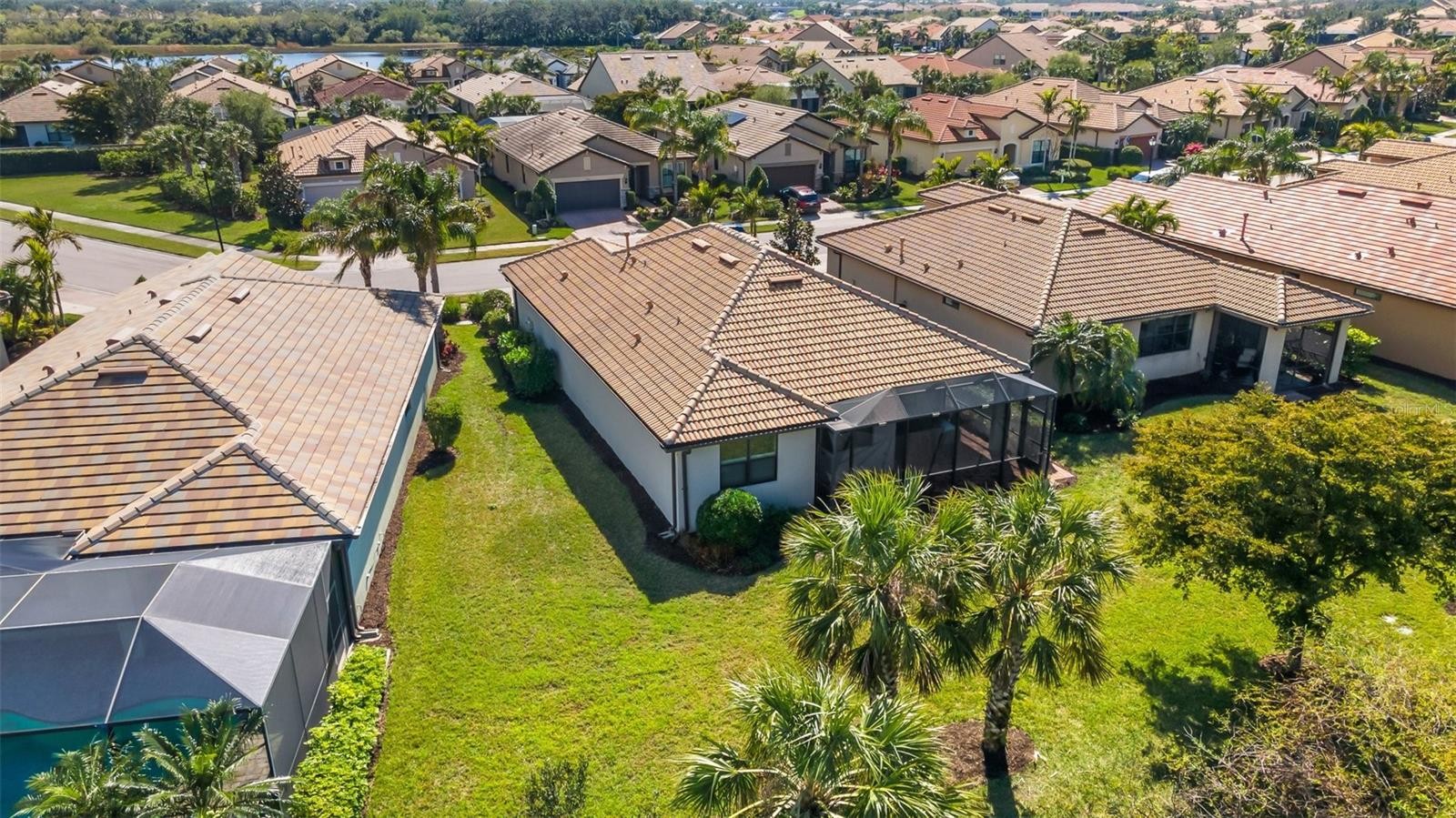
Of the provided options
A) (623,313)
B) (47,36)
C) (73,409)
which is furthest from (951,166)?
(47,36)

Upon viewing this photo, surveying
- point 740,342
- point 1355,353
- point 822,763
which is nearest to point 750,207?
point 740,342

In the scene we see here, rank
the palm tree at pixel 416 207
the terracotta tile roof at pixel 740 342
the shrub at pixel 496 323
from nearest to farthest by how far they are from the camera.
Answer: the terracotta tile roof at pixel 740 342 < the palm tree at pixel 416 207 < the shrub at pixel 496 323

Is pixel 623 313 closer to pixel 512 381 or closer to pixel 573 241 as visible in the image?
pixel 512 381

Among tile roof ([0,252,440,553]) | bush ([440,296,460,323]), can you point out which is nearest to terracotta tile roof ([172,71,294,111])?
bush ([440,296,460,323])

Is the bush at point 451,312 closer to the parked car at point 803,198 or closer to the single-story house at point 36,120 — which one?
the parked car at point 803,198

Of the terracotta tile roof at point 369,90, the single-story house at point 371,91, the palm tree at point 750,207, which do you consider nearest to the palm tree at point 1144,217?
the palm tree at point 750,207

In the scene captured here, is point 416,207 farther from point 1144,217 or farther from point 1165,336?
point 1144,217
